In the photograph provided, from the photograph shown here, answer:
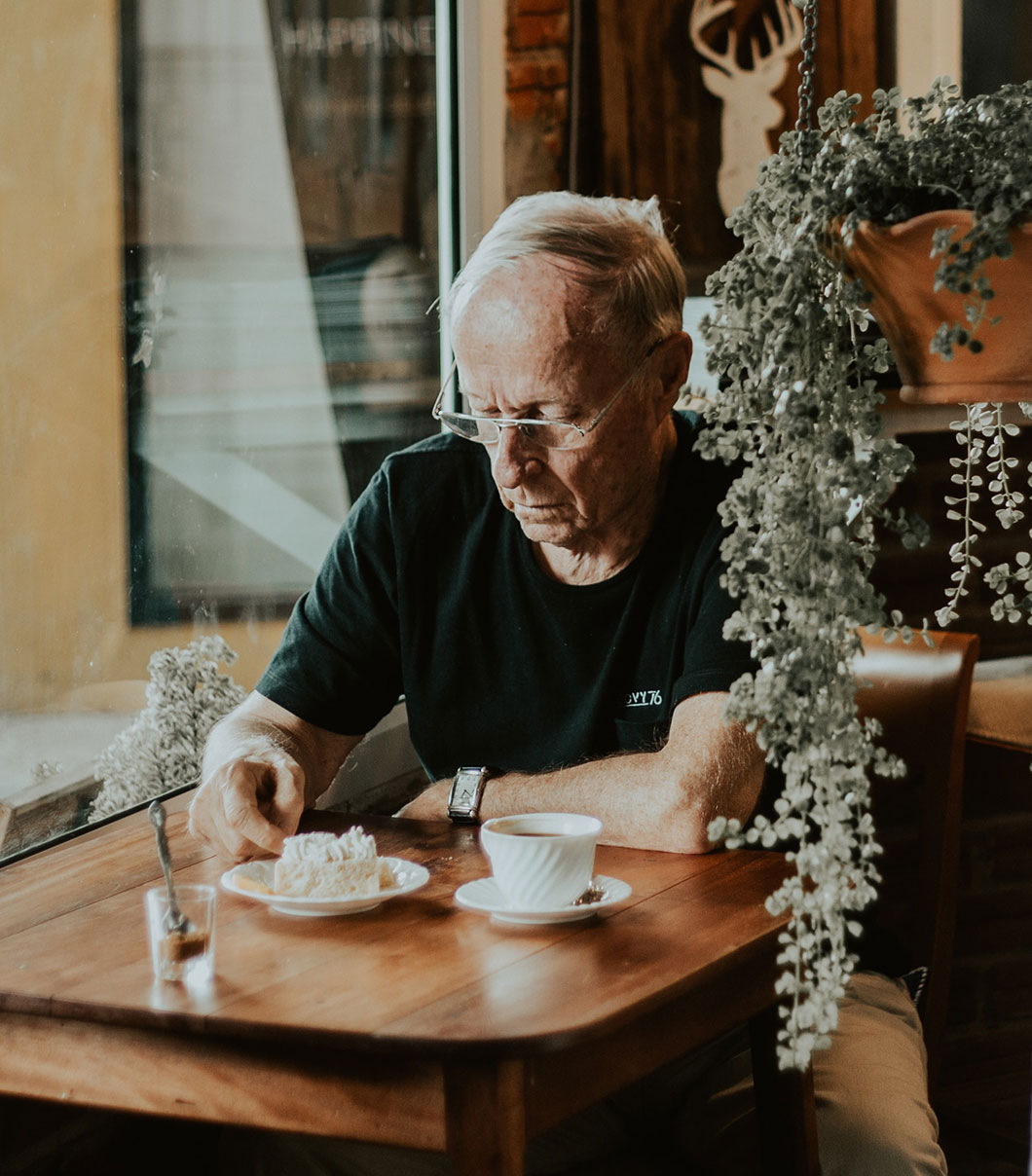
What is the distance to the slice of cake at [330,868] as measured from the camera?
1.33m

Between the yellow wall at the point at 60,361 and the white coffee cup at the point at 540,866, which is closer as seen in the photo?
the white coffee cup at the point at 540,866

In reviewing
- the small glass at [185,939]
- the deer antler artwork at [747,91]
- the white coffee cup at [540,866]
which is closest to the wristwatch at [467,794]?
the white coffee cup at [540,866]

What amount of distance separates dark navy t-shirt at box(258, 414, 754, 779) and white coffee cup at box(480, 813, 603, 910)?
44cm

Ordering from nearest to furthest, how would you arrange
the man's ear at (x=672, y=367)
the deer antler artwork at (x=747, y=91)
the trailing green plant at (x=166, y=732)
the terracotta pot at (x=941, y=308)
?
1. the terracotta pot at (x=941, y=308)
2. the man's ear at (x=672, y=367)
3. the trailing green plant at (x=166, y=732)
4. the deer antler artwork at (x=747, y=91)

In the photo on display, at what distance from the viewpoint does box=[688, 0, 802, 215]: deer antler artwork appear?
9.49 ft

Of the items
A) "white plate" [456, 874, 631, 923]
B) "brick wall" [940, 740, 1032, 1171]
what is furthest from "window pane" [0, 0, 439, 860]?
"brick wall" [940, 740, 1032, 1171]

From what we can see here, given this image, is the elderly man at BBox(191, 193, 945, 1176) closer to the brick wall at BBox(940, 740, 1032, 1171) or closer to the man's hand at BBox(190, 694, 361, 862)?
the man's hand at BBox(190, 694, 361, 862)

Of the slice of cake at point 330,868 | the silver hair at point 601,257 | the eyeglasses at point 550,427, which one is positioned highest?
the silver hair at point 601,257

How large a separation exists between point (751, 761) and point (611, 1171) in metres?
0.50

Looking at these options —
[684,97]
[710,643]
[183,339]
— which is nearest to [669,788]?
[710,643]

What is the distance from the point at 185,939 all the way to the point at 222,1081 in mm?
121

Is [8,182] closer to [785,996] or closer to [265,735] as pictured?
[265,735]

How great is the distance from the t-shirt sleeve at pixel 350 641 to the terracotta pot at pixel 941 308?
3.36 ft

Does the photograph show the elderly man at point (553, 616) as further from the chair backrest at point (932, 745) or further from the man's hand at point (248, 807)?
the chair backrest at point (932, 745)
